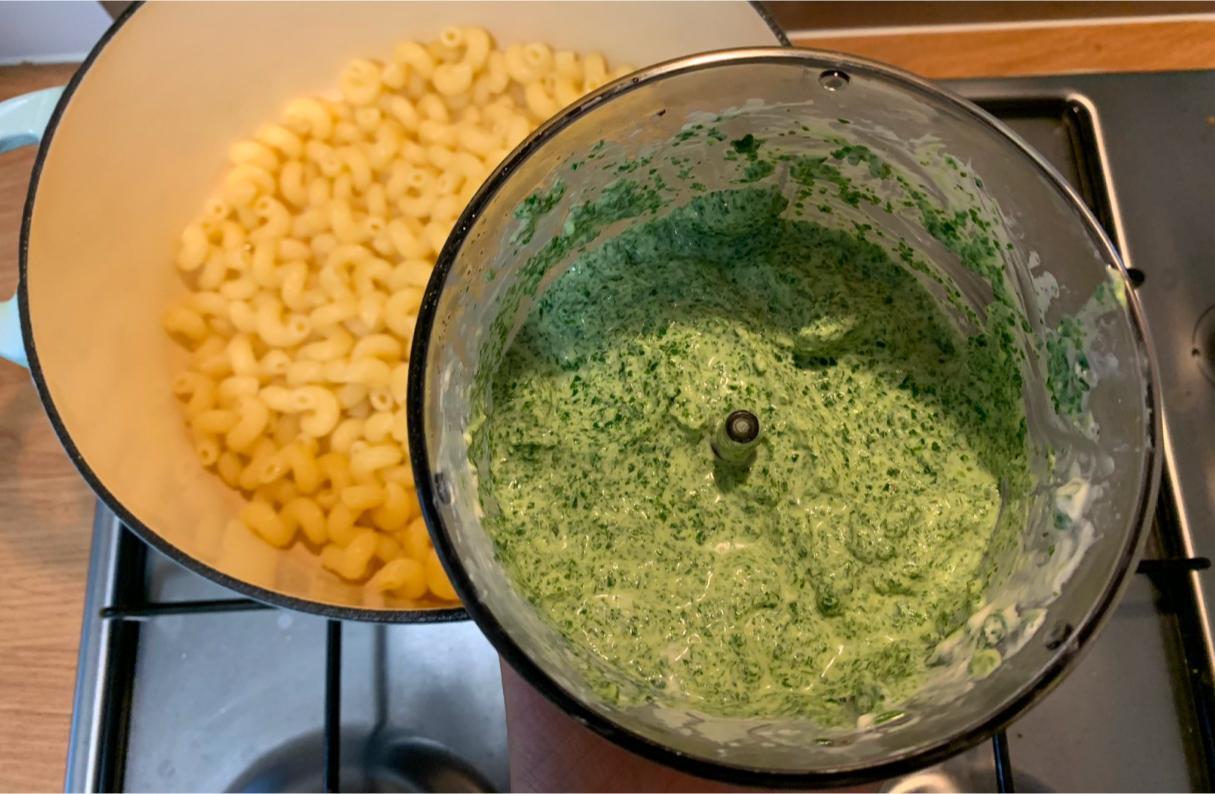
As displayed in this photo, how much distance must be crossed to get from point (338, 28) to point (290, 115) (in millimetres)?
93

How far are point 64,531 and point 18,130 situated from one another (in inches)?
12.9

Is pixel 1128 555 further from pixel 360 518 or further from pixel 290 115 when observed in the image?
pixel 290 115

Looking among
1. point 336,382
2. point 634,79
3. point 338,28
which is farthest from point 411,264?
point 634,79

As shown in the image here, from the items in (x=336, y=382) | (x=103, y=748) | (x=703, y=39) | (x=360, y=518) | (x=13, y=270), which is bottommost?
(x=103, y=748)

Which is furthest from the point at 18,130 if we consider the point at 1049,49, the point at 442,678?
the point at 1049,49

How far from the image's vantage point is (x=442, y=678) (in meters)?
0.72

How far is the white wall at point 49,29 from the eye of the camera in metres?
0.79

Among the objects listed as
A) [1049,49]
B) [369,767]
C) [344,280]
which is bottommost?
[369,767]

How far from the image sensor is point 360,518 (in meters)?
0.73

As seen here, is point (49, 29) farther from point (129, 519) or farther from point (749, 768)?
point (749, 768)

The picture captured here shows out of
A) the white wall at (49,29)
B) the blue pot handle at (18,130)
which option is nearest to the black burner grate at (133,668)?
the blue pot handle at (18,130)

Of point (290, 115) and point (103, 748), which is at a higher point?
point (290, 115)

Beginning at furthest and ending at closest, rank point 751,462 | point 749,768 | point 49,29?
point 49,29 < point 751,462 < point 749,768

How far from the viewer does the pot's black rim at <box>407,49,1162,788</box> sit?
0.39m
